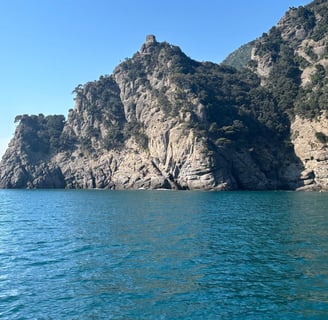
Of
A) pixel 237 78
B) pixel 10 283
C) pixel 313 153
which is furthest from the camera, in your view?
pixel 237 78

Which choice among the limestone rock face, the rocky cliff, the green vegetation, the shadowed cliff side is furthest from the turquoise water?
the green vegetation

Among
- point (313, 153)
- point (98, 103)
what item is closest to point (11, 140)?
point (98, 103)

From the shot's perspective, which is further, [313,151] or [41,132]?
[41,132]

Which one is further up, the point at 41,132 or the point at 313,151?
the point at 41,132

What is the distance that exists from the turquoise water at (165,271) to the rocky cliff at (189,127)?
2676 inches

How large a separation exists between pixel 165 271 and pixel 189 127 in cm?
9070

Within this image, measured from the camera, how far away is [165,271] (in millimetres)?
19141

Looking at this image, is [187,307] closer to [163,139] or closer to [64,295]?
[64,295]

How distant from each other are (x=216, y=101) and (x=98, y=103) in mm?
52020

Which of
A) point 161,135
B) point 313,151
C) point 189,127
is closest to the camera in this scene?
point 313,151

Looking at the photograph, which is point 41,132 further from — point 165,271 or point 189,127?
point 165,271

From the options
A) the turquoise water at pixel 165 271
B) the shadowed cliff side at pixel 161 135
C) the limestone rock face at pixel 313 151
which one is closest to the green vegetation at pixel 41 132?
the shadowed cliff side at pixel 161 135

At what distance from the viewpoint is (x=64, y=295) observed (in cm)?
1577

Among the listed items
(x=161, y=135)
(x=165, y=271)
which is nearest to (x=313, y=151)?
(x=161, y=135)
